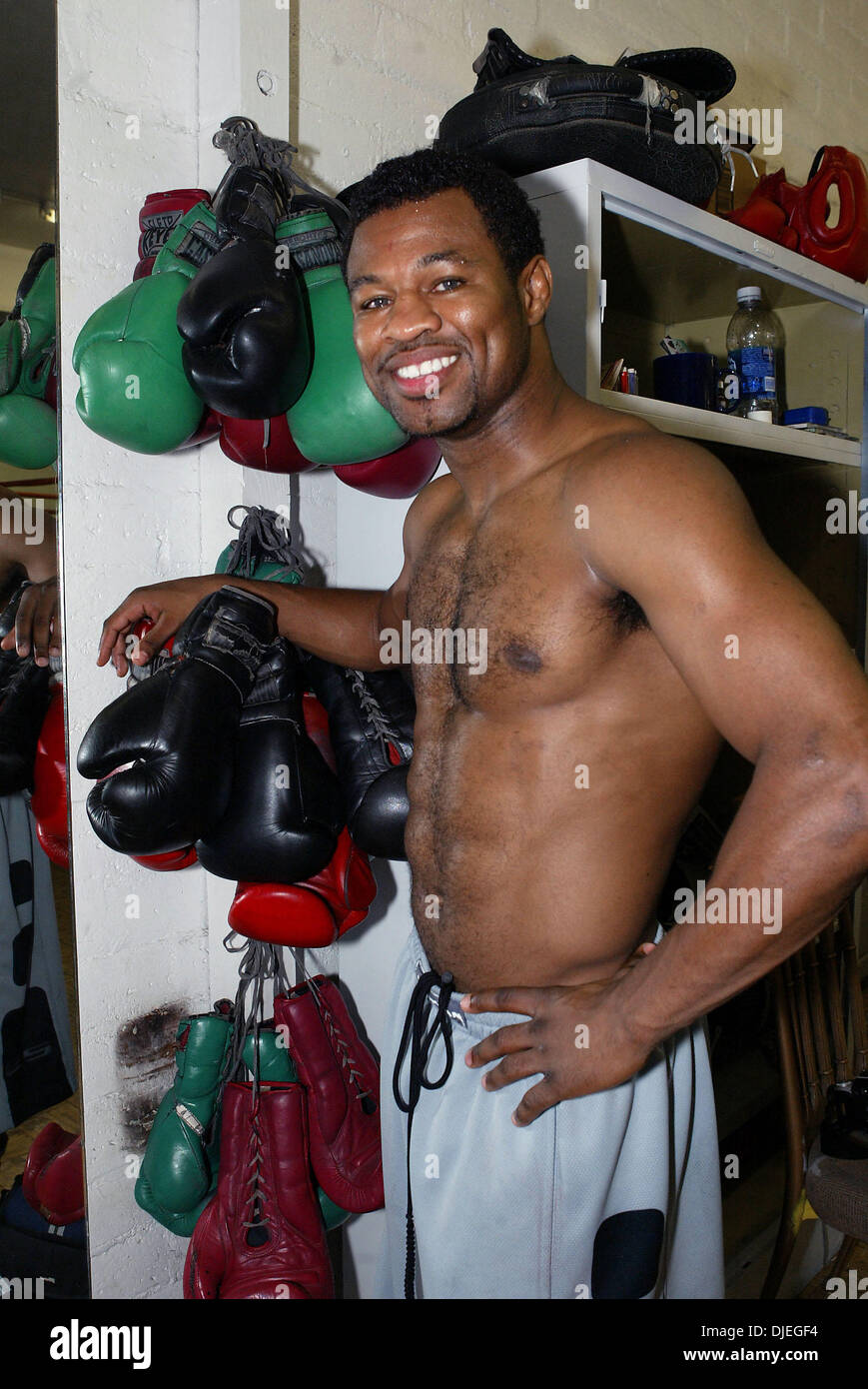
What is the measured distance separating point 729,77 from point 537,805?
1.23 m

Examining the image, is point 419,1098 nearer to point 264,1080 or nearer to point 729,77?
point 264,1080

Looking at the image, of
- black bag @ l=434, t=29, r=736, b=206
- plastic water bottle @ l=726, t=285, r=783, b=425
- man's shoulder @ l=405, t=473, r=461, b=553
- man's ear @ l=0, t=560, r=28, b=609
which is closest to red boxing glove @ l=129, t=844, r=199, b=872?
man's ear @ l=0, t=560, r=28, b=609

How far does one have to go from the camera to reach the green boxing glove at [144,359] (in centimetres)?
125

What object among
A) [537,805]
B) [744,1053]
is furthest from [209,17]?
[744,1053]

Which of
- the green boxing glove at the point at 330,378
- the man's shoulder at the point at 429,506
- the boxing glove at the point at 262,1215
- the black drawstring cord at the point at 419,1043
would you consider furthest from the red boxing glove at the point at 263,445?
the boxing glove at the point at 262,1215

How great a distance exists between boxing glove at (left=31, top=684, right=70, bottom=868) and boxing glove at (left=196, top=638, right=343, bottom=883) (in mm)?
275

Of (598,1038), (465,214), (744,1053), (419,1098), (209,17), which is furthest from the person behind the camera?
(744,1053)

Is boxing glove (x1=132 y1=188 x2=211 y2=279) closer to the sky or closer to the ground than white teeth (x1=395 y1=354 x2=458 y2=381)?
closer to the sky

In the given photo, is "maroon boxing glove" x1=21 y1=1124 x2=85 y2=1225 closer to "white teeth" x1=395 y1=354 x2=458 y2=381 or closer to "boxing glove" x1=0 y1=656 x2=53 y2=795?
"boxing glove" x1=0 y1=656 x2=53 y2=795

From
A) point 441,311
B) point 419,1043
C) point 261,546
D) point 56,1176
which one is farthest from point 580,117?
point 56,1176

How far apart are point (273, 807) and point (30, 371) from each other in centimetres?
69

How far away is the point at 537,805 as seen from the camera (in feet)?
3.63

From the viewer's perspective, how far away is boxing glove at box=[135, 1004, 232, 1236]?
1412 mm

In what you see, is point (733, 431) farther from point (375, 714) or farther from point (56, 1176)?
point (56, 1176)
